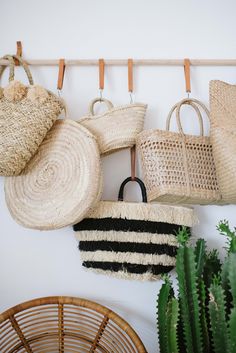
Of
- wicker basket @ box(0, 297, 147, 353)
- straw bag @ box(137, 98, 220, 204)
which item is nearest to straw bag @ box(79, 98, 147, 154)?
straw bag @ box(137, 98, 220, 204)

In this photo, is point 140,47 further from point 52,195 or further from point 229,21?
point 52,195

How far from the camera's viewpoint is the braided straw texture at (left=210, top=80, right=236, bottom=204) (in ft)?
4.28

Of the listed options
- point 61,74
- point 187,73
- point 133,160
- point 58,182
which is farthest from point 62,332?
point 187,73

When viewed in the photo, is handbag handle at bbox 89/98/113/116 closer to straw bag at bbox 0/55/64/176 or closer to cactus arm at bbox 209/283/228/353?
straw bag at bbox 0/55/64/176

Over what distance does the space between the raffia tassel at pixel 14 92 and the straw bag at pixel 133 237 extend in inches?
18.5

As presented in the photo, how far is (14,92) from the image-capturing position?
1.32 meters

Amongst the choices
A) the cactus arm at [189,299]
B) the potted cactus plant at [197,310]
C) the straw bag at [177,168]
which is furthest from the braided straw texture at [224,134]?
the cactus arm at [189,299]

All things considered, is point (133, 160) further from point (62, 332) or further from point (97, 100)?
point (62, 332)

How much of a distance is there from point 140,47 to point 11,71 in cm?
54

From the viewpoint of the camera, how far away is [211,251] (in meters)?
1.51

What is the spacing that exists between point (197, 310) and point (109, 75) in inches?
38.2

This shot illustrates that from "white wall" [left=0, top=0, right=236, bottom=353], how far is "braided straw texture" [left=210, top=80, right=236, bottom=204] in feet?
0.68

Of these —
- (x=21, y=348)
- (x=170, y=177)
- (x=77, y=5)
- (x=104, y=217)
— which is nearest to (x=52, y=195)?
(x=104, y=217)

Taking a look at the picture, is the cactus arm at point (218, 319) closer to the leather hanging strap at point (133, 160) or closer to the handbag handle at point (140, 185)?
the handbag handle at point (140, 185)
